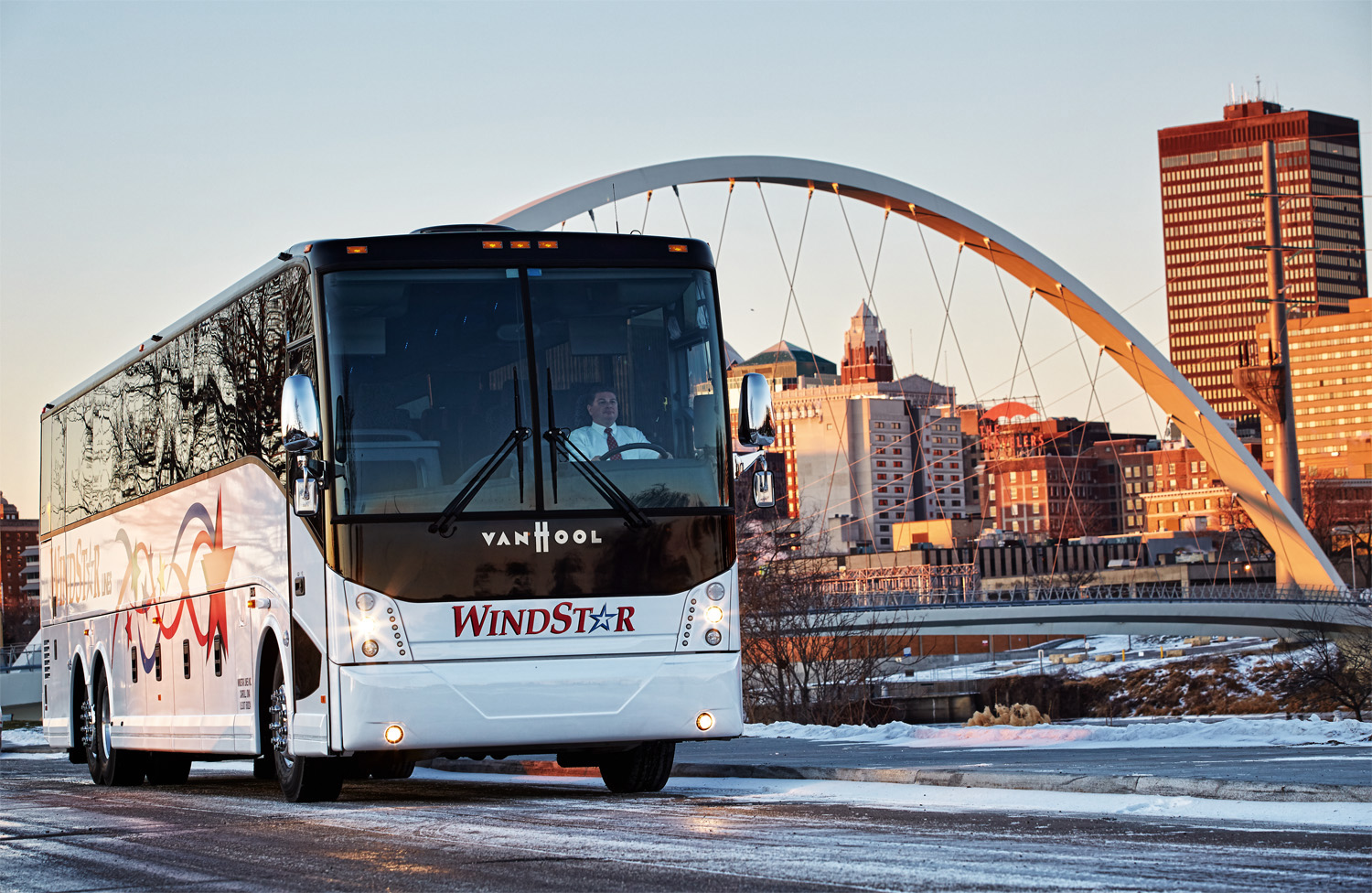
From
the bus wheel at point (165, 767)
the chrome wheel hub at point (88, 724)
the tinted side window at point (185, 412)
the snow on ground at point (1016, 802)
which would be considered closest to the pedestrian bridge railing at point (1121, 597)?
the chrome wheel hub at point (88, 724)

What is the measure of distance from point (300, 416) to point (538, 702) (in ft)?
7.77

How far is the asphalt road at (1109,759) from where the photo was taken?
39.2 feet

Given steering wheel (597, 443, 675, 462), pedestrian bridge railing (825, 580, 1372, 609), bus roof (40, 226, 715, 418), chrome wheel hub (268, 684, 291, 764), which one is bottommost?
pedestrian bridge railing (825, 580, 1372, 609)

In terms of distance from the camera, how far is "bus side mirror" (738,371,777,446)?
12.0 metres

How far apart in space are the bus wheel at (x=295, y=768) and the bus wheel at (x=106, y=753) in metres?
5.16

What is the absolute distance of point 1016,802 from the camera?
11.2m

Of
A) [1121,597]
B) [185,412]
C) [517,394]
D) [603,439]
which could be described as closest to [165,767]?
[185,412]

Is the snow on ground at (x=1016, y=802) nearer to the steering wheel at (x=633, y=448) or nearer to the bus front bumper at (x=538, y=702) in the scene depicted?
the bus front bumper at (x=538, y=702)

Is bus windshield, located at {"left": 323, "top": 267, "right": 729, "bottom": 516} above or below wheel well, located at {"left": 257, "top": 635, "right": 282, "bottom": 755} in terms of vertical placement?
above

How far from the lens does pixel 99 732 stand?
1881 centimetres

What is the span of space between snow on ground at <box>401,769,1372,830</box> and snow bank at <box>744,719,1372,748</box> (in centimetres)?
522

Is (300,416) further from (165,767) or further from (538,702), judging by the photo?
(165,767)

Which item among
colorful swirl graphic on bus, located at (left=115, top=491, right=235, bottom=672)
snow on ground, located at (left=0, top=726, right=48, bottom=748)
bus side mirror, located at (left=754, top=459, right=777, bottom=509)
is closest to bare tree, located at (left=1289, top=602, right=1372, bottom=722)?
snow on ground, located at (left=0, top=726, right=48, bottom=748)

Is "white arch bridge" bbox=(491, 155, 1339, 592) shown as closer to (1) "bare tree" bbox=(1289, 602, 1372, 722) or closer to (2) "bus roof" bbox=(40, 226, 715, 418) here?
(1) "bare tree" bbox=(1289, 602, 1372, 722)
